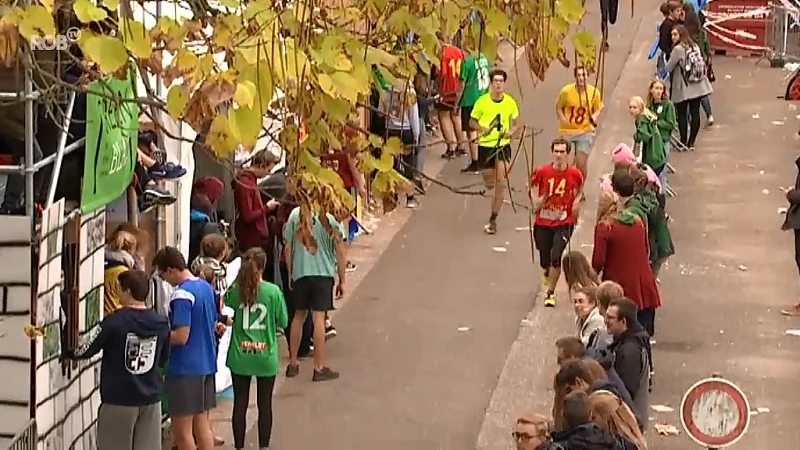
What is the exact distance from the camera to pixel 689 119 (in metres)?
22.5

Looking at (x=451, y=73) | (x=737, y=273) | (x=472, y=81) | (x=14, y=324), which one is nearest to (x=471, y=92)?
(x=472, y=81)

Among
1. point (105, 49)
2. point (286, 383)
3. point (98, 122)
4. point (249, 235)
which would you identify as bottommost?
point (286, 383)

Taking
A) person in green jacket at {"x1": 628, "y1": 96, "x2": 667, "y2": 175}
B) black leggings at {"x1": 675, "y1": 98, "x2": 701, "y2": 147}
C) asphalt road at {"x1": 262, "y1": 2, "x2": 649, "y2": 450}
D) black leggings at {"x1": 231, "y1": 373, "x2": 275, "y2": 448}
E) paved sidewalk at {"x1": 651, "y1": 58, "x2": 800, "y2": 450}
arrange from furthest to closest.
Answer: black leggings at {"x1": 675, "y1": 98, "x2": 701, "y2": 147} → person in green jacket at {"x1": 628, "y1": 96, "x2": 667, "y2": 175} → paved sidewalk at {"x1": 651, "y1": 58, "x2": 800, "y2": 450} → asphalt road at {"x1": 262, "y1": 2, "x2": 649, "y2": 450} → black leggings at {"x1": 231, "y1": 373, "x2": 275, "y2": 448}

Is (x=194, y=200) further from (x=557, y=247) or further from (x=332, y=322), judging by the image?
(x=557, y=247)

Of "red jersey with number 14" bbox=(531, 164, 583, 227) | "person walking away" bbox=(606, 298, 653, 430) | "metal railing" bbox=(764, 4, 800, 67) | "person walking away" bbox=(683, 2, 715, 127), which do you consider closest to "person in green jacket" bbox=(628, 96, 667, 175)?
"red jersey with number 14" bbox=(531, 164, 583, 227)

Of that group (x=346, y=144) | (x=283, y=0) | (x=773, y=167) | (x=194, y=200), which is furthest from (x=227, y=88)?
(x=773, y=167)

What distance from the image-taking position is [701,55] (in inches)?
870

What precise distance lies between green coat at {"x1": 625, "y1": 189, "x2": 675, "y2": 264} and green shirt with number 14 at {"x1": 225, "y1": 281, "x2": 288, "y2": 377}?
10.4 ft

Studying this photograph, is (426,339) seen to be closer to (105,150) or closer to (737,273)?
(737,273)

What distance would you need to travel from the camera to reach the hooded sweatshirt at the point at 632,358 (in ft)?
34.6

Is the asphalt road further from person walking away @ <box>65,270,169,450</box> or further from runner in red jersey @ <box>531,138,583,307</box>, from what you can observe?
person walking away @ <box>65,270,169,450</box>

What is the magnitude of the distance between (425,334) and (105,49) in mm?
9551

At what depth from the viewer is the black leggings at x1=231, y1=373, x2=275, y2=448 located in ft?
37.4

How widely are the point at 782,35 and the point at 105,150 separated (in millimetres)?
18743
